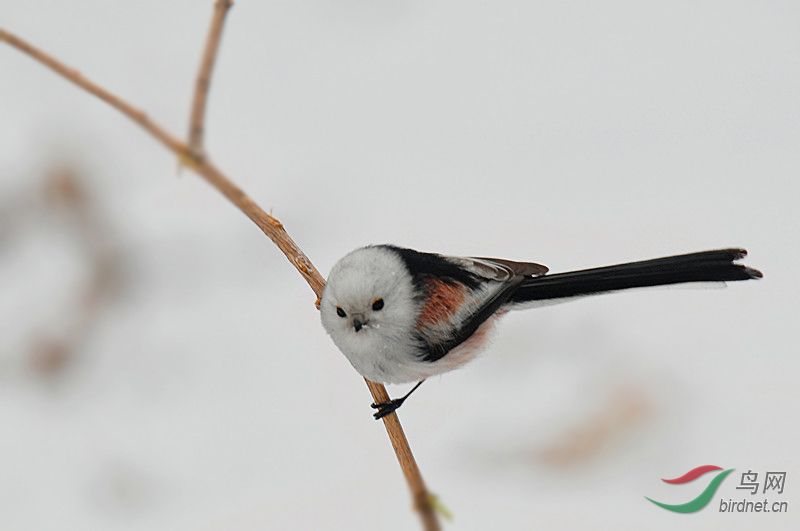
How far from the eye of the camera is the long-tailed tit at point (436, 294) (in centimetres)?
83

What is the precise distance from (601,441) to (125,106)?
1.32 m

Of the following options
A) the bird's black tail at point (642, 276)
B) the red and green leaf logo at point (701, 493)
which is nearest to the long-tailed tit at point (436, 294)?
the bird's black tail at point (642, 276)

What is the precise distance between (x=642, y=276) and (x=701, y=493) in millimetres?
625

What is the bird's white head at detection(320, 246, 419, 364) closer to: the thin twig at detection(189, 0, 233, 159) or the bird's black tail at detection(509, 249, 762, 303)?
the bird's black tail at detection(509, 249, 762, 303)

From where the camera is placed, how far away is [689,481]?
1393mm

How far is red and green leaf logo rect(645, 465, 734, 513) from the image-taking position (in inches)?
52.0

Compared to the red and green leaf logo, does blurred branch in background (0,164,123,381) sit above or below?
above

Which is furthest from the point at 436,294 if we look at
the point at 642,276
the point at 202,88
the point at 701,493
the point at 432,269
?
the point at 701,493

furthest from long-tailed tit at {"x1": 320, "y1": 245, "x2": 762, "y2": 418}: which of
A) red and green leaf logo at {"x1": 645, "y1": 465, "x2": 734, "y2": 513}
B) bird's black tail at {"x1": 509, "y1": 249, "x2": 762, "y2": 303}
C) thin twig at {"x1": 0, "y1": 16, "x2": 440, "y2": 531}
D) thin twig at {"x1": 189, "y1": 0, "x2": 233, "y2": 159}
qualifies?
red and green leaf logo at {"x1": 645, "y1": 465, "x2": 734, "y2": 513}

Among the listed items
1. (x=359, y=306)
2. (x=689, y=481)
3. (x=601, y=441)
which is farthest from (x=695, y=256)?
(x=601, y=441)

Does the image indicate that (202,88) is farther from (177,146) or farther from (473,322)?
(473,322)

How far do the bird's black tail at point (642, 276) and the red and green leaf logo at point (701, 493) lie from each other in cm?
59

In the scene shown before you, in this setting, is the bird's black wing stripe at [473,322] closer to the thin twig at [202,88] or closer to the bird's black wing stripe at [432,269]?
the bird's black wing stripe at [432,269]

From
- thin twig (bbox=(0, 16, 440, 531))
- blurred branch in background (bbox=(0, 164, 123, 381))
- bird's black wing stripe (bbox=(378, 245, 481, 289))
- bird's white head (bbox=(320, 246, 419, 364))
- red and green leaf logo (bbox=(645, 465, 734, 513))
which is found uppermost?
blurred branch in background (bbox=(0, 164, 123, 381))
